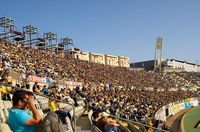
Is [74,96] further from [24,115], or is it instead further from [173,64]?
[173,64]

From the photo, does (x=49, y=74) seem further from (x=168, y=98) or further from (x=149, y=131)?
(x=168, y=98)

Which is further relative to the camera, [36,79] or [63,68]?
[63,68]

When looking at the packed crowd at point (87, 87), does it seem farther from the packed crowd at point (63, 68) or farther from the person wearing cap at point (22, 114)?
the person wearing cap at point (22, 114)

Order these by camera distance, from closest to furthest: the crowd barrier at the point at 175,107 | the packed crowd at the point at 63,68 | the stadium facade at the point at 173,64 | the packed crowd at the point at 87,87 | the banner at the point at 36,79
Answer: the packed crowd at the point at 87,87 → the banner at the point at 36,79 → the packed crowd at the point at 63,68 → the crowd barrier at the point at 175,107 → the stadium facade at the point at 173,64

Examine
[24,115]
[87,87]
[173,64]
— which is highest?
[173,64]

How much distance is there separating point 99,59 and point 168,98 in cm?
4895

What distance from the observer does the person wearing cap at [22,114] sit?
4.73 m

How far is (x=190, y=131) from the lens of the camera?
29.2 meters

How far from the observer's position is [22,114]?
4.74 meters

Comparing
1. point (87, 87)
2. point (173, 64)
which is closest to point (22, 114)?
point (87, 87)

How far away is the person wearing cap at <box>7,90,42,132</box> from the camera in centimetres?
473

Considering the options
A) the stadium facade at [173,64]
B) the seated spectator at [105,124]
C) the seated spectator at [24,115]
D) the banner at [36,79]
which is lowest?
the seated spectator at [105,124]

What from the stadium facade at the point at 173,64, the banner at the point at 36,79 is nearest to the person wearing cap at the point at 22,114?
the banner at the point at 36,79

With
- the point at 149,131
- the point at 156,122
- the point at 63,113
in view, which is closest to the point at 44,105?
the point at 63,113
